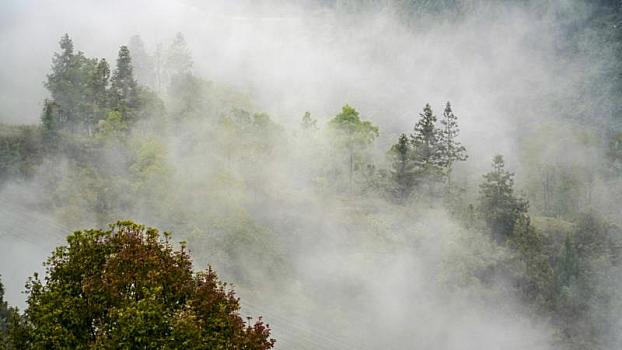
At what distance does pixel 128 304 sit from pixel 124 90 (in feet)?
253

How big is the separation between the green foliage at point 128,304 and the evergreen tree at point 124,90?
71257 millimetres

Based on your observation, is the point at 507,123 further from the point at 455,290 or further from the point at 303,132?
the point at 455,290

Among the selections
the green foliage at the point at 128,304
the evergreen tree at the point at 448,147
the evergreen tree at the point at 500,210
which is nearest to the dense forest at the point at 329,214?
the evergreen tree at the point at 500,210

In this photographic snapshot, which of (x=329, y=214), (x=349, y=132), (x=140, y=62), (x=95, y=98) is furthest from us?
(x=140, y=62)

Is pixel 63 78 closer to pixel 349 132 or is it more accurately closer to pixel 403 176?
pixel 349 132

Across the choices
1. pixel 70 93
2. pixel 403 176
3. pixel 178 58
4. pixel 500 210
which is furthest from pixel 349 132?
pixel 178 58

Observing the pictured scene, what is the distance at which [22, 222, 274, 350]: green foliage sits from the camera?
54.2 ft

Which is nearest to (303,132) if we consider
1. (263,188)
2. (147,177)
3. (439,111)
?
(263,188)

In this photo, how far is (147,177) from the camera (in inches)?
2938

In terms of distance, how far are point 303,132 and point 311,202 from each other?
14.1 meters

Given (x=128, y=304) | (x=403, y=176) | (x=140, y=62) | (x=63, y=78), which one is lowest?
(x=128, y=304)

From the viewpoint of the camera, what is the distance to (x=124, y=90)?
88.1 meters

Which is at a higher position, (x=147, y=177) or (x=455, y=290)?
(x=147, y=177)

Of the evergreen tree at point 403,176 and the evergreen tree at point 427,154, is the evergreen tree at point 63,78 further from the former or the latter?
the evergreen tree at point 427,154
